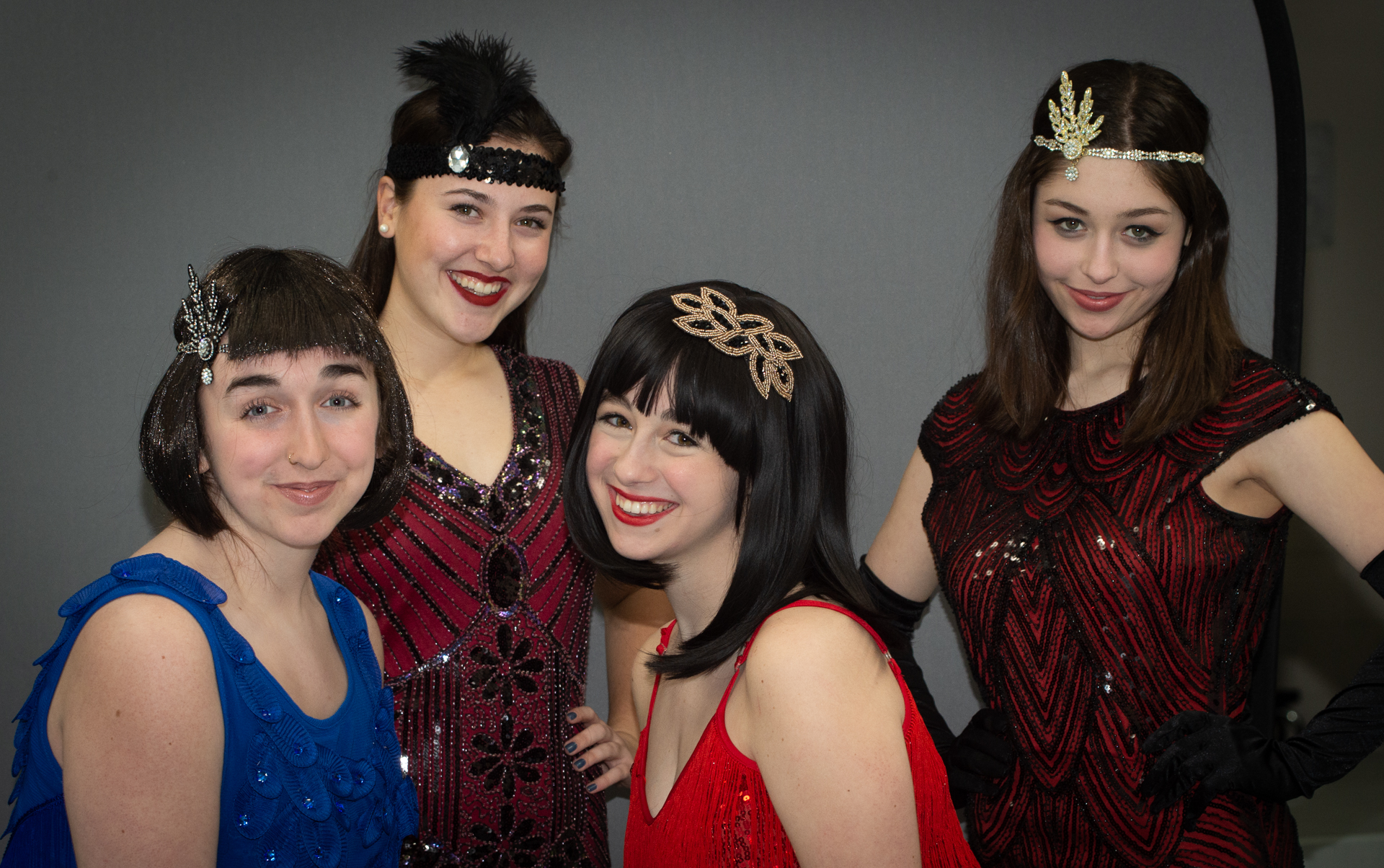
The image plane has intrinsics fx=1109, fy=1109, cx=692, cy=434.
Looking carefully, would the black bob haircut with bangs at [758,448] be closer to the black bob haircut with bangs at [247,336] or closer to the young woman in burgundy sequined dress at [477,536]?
the black bob haircut with bangs at [247,336]

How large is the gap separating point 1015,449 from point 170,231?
2094mm

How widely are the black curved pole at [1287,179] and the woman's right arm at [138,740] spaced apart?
2879 millimetres

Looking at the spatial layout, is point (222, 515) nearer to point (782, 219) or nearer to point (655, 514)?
point (655, 514)

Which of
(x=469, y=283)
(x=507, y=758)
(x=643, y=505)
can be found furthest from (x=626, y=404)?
(x=507, y=758)

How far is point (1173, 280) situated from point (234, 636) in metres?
1.77

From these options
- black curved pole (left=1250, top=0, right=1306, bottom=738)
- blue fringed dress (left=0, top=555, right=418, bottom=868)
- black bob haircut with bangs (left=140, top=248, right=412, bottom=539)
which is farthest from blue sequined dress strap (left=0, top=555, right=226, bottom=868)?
black curved pole (left=1250, top=0, right=1306, bottom=738)

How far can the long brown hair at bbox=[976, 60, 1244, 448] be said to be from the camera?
2064mm

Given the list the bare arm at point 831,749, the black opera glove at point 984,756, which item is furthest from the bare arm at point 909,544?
the bare arm at point 831,749

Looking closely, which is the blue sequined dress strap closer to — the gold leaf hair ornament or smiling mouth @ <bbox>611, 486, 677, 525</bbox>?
smiling mouth @ <bbox>611, 486, 677, 525</bbox>

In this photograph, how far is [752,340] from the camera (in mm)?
1595

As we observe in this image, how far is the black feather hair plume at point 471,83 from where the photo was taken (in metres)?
2.16

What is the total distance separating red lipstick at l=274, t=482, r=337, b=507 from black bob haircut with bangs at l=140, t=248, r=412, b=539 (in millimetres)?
94

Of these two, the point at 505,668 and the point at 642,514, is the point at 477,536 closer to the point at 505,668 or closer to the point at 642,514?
the point at 505,668

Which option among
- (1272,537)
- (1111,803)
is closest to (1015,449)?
(1272,537)
